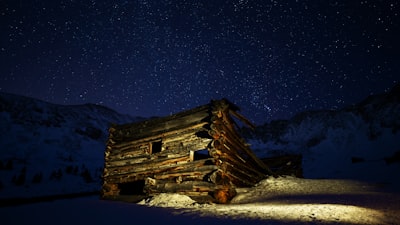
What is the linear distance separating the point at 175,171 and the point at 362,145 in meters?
50.8

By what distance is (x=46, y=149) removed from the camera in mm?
33031

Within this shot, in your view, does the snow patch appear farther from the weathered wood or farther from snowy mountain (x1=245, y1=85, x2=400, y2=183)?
snowy mountain (x1=245, y1=85, x2=400, y2=183)

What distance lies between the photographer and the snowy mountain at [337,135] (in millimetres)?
42719

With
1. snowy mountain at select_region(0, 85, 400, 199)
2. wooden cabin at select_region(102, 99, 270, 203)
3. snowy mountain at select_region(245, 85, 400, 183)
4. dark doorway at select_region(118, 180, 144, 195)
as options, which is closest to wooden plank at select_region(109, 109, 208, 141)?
wooden cabin at select_region(102, 99, 270, 203)

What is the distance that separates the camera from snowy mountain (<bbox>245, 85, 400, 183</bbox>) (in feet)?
140

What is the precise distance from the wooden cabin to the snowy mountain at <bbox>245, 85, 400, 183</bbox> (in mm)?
29686

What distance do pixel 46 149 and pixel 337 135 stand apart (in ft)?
194

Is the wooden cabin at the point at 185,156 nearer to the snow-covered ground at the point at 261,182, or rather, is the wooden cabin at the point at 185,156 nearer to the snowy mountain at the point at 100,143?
the snow-covered ground at the point at 261,182

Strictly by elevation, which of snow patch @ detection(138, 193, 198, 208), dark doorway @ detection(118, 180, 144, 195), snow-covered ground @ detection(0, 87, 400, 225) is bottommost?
dark doorway @ detection(118, 180, 144, 195)

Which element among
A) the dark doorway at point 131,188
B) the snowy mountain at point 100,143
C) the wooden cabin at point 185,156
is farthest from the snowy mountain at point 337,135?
the wooden cabin at point 185,156

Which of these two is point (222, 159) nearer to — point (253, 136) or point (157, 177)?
point (157, 177)

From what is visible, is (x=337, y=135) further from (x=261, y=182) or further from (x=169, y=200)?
(x=169, y=200)

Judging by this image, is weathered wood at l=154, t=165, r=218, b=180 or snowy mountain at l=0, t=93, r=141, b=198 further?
snowy mountain at l=0, t=93, r=141, b=198

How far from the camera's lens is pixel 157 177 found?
10805mm
